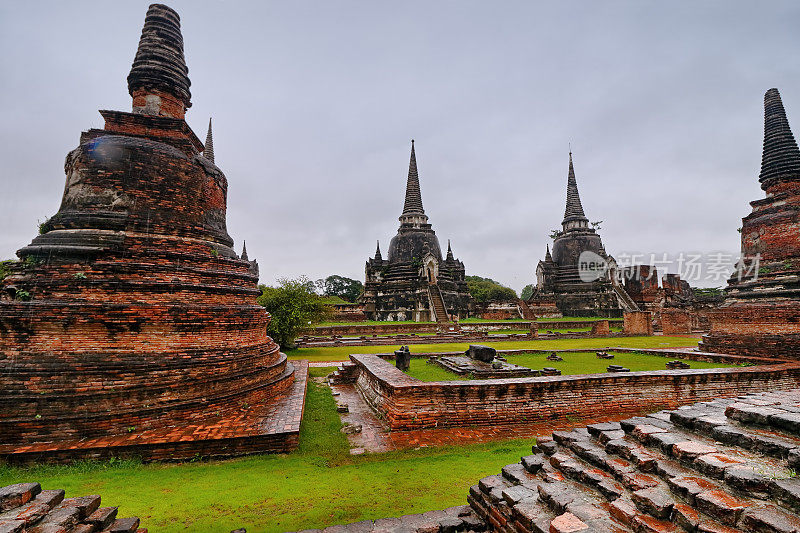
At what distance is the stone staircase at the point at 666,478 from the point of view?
8.46 ft

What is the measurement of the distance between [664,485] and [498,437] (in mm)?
3655

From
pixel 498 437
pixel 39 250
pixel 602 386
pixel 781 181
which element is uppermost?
pixel 781 181

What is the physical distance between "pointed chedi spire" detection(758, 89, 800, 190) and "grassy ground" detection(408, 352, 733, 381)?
24.0 ft

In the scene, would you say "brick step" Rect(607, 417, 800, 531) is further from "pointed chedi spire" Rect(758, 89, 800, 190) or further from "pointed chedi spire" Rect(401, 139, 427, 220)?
"pointed chedi spire" Rect(401, 139, 427, 220)

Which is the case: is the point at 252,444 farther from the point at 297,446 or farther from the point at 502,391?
the point at 502,391

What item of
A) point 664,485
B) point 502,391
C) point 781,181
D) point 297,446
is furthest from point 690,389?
point 781,181

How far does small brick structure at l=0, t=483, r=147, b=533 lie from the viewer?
9.87 feet

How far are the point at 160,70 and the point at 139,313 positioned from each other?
5.85m

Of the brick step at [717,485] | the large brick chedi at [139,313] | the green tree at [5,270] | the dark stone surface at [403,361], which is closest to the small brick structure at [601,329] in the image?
the dark stone surface at [403,361]

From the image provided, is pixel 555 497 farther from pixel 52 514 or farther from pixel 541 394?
pixel 541 394

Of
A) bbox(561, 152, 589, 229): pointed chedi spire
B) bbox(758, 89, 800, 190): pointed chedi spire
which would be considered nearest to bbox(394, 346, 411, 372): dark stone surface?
bbox(758, 89, 800, 190): pointed chedi spire

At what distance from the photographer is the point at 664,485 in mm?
3059

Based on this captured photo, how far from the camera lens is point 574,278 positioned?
3881 centimetres

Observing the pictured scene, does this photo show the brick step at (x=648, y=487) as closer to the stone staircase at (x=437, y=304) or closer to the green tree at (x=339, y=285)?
the stone staircase at (x=437, y=304)
